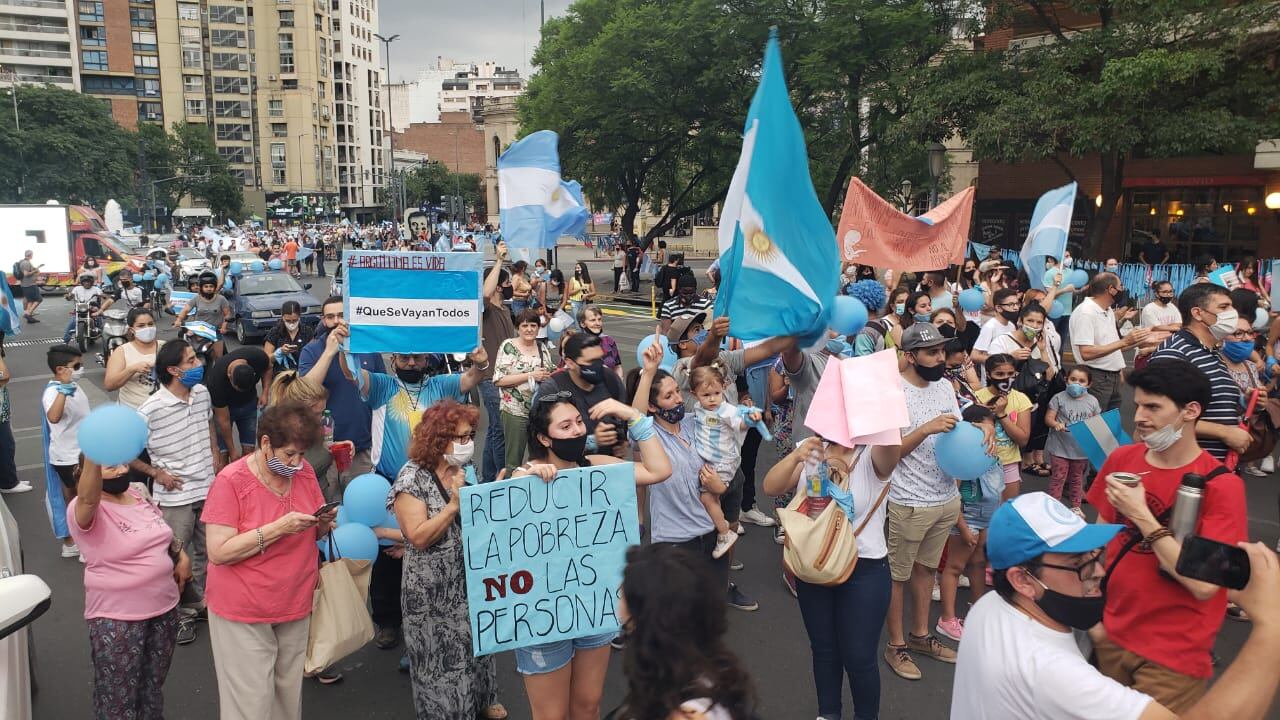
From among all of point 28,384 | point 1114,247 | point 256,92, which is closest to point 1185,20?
point 1114,247

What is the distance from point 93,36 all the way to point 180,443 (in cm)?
10068

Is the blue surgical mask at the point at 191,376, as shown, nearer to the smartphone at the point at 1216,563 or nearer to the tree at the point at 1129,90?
the smartphone at the point at 1216,563

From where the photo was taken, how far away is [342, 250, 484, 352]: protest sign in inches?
233

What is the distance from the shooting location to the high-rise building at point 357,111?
111 metres

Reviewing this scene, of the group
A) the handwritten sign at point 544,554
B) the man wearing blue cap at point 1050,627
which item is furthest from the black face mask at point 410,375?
the man wearing blue cap at point 1050,627

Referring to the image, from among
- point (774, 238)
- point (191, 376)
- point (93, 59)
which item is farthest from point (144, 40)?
point (774, 238)

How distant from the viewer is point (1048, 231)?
408 inches

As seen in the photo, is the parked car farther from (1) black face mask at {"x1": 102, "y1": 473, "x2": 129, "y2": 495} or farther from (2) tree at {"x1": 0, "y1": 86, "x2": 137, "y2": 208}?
(2) tree at {"x1": 0, "y1": 86, "x2": 137, "y2": 208}

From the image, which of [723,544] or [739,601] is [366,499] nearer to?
[723,544]

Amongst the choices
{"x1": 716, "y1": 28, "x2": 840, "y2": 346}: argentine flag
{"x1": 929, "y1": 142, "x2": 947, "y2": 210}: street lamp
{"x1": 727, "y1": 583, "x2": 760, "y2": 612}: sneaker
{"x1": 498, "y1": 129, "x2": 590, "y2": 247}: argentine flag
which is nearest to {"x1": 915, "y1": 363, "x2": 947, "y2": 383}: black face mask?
{"x1": 716, "y1": 28, "x2": 840, "y2": 346}: argentine flag

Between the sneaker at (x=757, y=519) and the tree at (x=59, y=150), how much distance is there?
61.1 meters

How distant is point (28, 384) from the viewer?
14992 millimetres

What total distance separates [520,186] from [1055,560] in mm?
7364

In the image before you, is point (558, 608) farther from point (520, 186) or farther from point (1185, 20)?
point (1185, 20)
